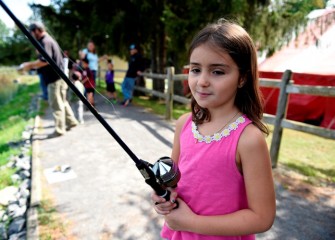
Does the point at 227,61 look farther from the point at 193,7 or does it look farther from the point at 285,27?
the point at 285,27

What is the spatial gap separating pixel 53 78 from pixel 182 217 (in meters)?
4.99

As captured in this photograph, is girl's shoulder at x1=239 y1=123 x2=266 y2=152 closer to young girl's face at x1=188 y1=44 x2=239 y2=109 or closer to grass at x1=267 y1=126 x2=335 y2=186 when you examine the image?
young girl's face at x1=188 y1=44 x2=239 y2=109

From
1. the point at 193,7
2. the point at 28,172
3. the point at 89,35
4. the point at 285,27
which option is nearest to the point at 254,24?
the point at 285,27

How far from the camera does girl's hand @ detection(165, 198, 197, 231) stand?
120 cm

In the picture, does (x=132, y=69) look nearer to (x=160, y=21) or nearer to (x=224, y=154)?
(x=160, y=21)

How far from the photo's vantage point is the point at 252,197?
3.63 feet

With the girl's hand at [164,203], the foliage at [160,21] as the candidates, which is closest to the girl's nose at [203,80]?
the girl's hand at [164,203]

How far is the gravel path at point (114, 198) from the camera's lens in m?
2.85

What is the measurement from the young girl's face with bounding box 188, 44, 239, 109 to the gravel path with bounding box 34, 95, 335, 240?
50cm

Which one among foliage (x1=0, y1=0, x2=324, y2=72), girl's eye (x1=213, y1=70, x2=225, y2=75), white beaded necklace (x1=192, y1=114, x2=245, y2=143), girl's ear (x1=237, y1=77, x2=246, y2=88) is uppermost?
foliage (x1=0, y1=0, x2=324, y2=72)

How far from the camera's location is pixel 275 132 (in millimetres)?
4434

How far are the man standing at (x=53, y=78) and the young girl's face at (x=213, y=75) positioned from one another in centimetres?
407

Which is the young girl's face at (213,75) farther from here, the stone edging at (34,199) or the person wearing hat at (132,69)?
the person wearing hat at (132,69)

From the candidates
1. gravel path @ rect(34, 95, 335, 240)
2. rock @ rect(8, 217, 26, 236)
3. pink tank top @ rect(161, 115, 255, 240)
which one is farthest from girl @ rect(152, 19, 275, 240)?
rock @ rect(8, 217, 26, 236)
